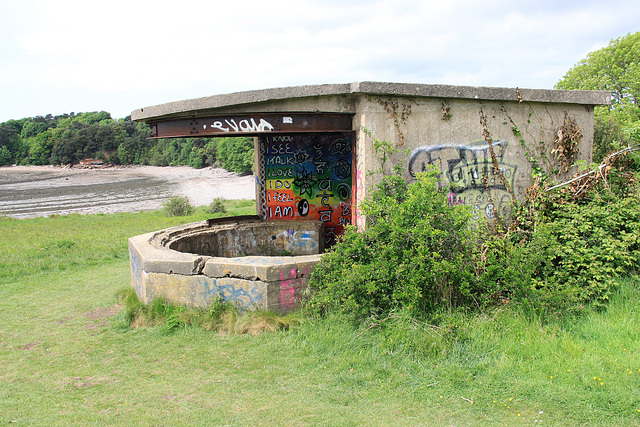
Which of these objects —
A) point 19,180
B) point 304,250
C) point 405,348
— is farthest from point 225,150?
point 405,348

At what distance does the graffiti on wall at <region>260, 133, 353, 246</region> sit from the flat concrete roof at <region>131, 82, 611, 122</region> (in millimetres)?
3237

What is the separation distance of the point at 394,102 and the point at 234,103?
221cm

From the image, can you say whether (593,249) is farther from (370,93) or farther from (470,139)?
(370,93)

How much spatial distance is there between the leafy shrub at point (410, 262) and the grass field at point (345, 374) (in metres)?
0.26

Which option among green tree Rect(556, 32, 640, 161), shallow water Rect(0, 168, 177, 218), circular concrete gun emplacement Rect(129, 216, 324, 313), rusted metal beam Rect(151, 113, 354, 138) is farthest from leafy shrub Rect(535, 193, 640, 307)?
shallow water Rect(0, 168, 177, 218)

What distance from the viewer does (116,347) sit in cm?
568

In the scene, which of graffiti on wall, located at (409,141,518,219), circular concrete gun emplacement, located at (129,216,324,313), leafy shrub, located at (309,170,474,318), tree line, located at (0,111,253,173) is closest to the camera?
leafy shrub, located at (309,170,474,318)

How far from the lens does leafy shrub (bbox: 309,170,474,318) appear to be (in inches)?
194

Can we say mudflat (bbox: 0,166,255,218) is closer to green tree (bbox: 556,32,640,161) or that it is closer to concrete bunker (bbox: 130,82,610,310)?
green tree (bbox: 556,32,640,161)

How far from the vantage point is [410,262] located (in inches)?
197

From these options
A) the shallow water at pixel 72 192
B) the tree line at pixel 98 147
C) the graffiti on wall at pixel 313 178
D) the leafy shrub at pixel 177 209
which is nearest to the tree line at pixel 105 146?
the tree line at pixel 98 147

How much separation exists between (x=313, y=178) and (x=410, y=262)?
5.20 metres

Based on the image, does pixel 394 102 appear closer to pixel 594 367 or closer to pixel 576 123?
pixel 576 123

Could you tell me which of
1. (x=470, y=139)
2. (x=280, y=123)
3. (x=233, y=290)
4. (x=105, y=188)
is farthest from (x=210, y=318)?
(x=105, y=188)
